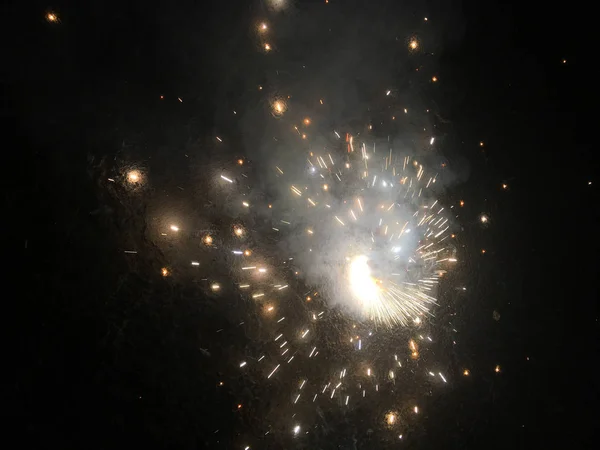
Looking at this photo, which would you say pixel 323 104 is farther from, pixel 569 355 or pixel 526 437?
pixel 526 437

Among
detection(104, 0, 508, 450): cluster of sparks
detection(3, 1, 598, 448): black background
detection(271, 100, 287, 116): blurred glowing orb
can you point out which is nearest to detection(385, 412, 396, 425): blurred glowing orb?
detection(104, 0, 508, 450): cluster of sparks

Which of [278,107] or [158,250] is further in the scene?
[278,107]

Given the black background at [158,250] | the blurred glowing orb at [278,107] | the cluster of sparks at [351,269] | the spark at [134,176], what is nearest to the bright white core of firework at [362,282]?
the cluster of sparks at [351,269]

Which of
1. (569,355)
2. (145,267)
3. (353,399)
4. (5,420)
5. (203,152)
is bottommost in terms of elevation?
(569,355)

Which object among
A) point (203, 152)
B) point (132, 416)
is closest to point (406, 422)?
point (132, 416)

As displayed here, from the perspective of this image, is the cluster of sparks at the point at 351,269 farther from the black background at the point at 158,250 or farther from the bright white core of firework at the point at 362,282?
the black background at the point at 158,250

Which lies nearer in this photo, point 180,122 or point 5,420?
point 5,420

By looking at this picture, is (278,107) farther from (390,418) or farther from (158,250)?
(390,418)

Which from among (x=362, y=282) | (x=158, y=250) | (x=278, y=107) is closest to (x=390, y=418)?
(x=362, y=282)
